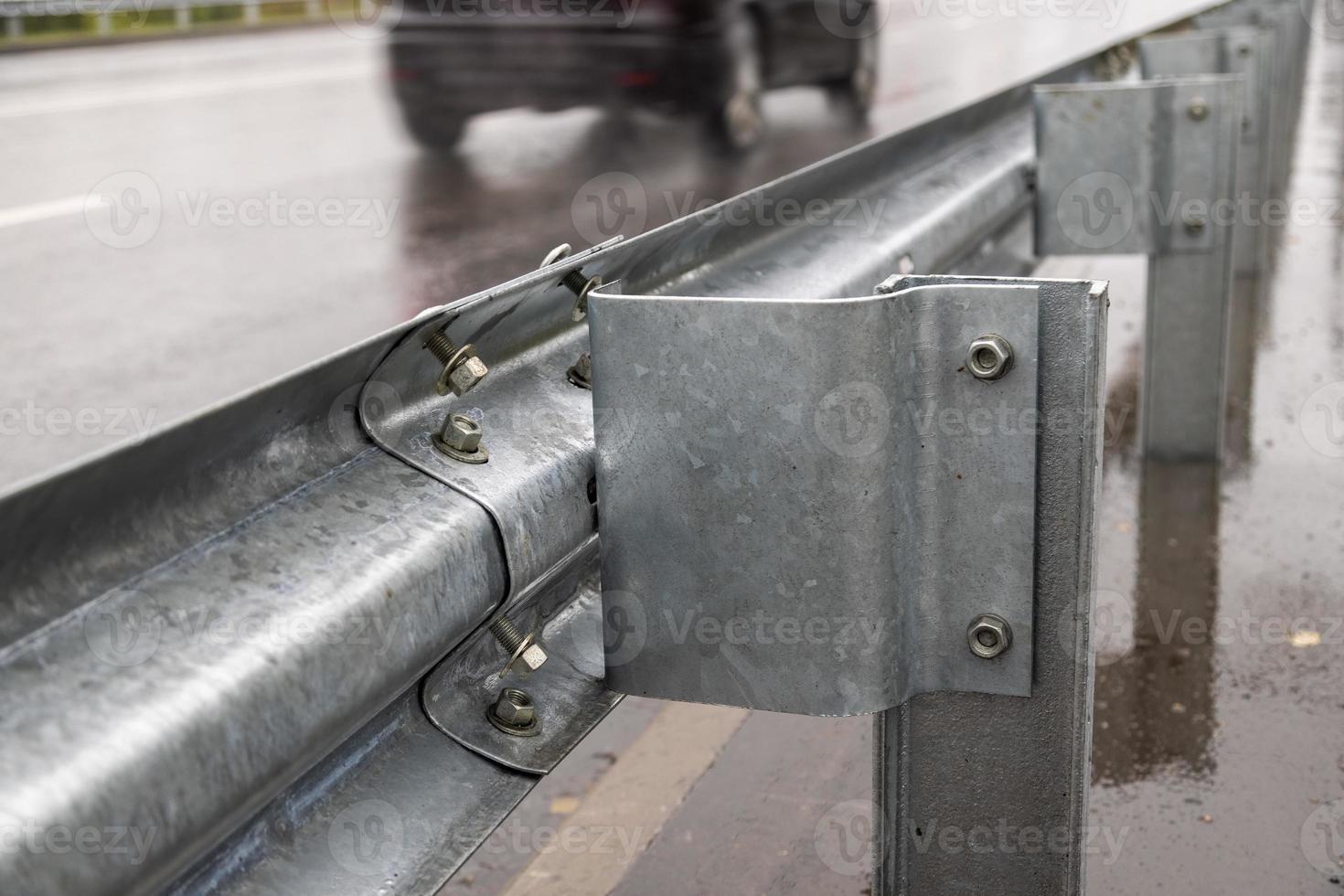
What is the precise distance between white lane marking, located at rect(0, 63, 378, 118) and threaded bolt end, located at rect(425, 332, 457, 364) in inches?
592

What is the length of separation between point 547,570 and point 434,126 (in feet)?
39.5

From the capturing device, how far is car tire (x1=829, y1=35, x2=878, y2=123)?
16391 millimetres

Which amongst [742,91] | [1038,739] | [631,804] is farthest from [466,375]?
[742,91]

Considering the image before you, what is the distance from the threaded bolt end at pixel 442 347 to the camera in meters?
1.42

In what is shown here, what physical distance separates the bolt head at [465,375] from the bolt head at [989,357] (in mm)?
457

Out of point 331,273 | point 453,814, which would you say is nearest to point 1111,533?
point 453,814

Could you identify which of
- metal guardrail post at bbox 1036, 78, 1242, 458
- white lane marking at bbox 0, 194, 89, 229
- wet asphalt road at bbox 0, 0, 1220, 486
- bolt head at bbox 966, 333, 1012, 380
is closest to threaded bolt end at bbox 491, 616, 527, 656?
bolt head at bbox 966, 333, 1012, 380

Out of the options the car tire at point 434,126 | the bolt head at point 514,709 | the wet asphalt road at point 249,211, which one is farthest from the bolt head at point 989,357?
the car tire at point 434,126

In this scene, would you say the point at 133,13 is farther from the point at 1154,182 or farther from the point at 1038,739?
the point at 1038,739

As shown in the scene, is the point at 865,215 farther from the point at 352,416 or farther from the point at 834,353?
the point at 352,416

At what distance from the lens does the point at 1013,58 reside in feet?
79.3

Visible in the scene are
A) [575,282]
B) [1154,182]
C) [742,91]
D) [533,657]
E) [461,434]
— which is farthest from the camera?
[742,91]

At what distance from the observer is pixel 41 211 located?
10.4m

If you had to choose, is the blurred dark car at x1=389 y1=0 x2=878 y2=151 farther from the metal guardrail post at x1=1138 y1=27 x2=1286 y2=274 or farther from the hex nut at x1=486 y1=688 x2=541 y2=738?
the hex nut at x1=486 y1=688 x2=541 y2=738
